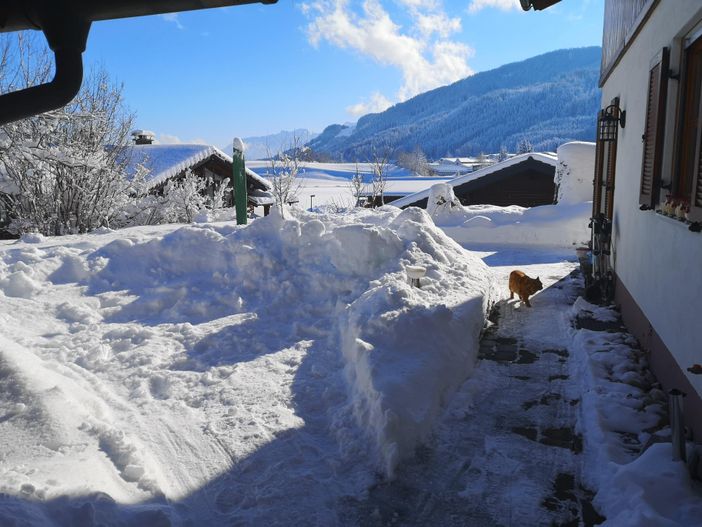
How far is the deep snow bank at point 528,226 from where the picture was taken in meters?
13.5

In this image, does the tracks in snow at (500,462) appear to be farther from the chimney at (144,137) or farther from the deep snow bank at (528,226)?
the chimney at (144,137)

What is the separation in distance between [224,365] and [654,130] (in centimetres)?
444

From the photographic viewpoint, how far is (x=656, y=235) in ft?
14.5

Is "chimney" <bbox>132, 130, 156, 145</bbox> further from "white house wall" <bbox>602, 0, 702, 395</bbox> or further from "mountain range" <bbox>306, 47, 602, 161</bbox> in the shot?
"mountain range" <bbox>306, 47, 602, 161</bbox>

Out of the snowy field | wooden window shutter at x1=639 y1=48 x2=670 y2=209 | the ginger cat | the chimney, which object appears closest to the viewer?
wooden window shutter at x1=639 y1=48 x2=670 y2=209

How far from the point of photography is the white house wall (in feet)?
11.0

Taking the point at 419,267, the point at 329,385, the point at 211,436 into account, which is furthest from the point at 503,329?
the point at 211,436

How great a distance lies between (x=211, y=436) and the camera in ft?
12.0

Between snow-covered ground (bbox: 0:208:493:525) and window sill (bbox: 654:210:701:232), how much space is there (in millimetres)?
2052

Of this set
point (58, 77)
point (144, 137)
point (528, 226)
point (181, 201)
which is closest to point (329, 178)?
point (144, 137)

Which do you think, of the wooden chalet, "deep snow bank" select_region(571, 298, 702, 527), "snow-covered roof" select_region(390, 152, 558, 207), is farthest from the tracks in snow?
"snow-covered roof" select_region(390, 152, 558, 207)

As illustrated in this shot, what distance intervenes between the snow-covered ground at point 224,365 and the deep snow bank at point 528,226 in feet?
21.1

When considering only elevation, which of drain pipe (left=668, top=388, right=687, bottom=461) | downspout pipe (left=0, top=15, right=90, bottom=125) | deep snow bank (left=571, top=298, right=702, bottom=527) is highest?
downspout pipe (left=0, top=15, right=90, bottom=125)

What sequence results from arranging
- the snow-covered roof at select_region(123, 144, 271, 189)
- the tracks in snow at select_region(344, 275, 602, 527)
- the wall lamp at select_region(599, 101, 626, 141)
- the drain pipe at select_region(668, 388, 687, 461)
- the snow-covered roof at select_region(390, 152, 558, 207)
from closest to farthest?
the drain pipe at select_region(668, 388, 687, 461)
the tracks in snow at select_region(344, 275, 602, 527)
the wall lamp at select_region(599, 101, 626, 141)
the snow-covered roof at select_region(123, 144, 271, 189)
the snow-covered roof at select_region(390, 152, 558, 207)
